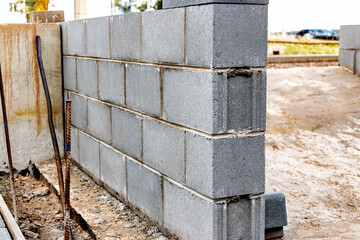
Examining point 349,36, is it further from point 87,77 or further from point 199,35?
point 199,35

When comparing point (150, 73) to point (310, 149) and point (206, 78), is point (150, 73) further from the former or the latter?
point (310, 149)

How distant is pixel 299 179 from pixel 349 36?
5.52m

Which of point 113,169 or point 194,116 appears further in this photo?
point 113,169

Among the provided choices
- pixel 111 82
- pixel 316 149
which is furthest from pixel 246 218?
pixel 316 149

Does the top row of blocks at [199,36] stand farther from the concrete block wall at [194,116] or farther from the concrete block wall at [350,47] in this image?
the concrete block wall at [350,47]

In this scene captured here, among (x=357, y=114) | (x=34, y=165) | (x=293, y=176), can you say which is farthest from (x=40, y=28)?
(x=357, y=114)

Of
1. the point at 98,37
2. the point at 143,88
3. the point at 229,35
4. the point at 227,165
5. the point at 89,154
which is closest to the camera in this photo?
the point at 229,35

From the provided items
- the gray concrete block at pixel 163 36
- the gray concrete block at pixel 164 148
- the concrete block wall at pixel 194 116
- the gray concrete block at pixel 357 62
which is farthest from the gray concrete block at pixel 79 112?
the gray concrete block at pixel 357 62

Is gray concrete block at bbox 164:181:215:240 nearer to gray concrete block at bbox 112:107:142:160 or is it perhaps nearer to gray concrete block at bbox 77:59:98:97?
gray concrete block at bbox 112:107:142:160

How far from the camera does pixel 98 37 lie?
5711 mm

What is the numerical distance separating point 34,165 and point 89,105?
5.44 ft

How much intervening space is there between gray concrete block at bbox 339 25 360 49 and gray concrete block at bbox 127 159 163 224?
23.4 ft

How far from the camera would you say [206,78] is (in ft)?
11.4

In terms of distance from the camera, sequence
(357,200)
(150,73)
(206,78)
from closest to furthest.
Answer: (206,78)
(150,73)
(357,200)
